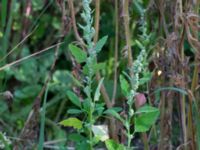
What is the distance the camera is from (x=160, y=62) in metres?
1.42

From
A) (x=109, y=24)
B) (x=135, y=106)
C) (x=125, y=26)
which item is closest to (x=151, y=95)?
(x=135, y=106)

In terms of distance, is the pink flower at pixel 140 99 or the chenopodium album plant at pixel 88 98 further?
the pink flower at pixel 140 99

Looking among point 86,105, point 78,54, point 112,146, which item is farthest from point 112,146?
point 78,54

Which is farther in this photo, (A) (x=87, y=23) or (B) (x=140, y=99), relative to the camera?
(B) (x=140, y=99)

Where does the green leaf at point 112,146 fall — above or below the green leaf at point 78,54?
below

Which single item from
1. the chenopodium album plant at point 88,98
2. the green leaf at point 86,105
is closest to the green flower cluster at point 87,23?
the chenopodium album plant at point 88,98

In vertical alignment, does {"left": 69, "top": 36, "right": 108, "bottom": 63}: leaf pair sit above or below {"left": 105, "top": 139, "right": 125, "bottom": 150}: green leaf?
above

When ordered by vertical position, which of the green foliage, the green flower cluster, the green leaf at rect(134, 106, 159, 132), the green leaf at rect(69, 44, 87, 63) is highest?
the green flower cluster

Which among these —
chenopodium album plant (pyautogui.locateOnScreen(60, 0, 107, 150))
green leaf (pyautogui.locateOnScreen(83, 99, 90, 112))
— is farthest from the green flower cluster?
green leaf (pyautogui.locateOnScreen(83, 99, 90, 112))

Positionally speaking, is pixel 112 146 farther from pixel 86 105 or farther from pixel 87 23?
pixel 87 23

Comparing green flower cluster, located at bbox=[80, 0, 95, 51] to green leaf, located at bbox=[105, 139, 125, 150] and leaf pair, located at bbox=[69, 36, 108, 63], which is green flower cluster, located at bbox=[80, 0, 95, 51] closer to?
leaf pair, located at bbox=[69, 36, 108, 63]

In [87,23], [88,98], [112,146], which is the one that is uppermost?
[87,23]

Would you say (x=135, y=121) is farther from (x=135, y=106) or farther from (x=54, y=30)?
(x=54, y=30)

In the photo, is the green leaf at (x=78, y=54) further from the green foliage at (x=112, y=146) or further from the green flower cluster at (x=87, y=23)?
the green foliage at (x=112, y=146)
